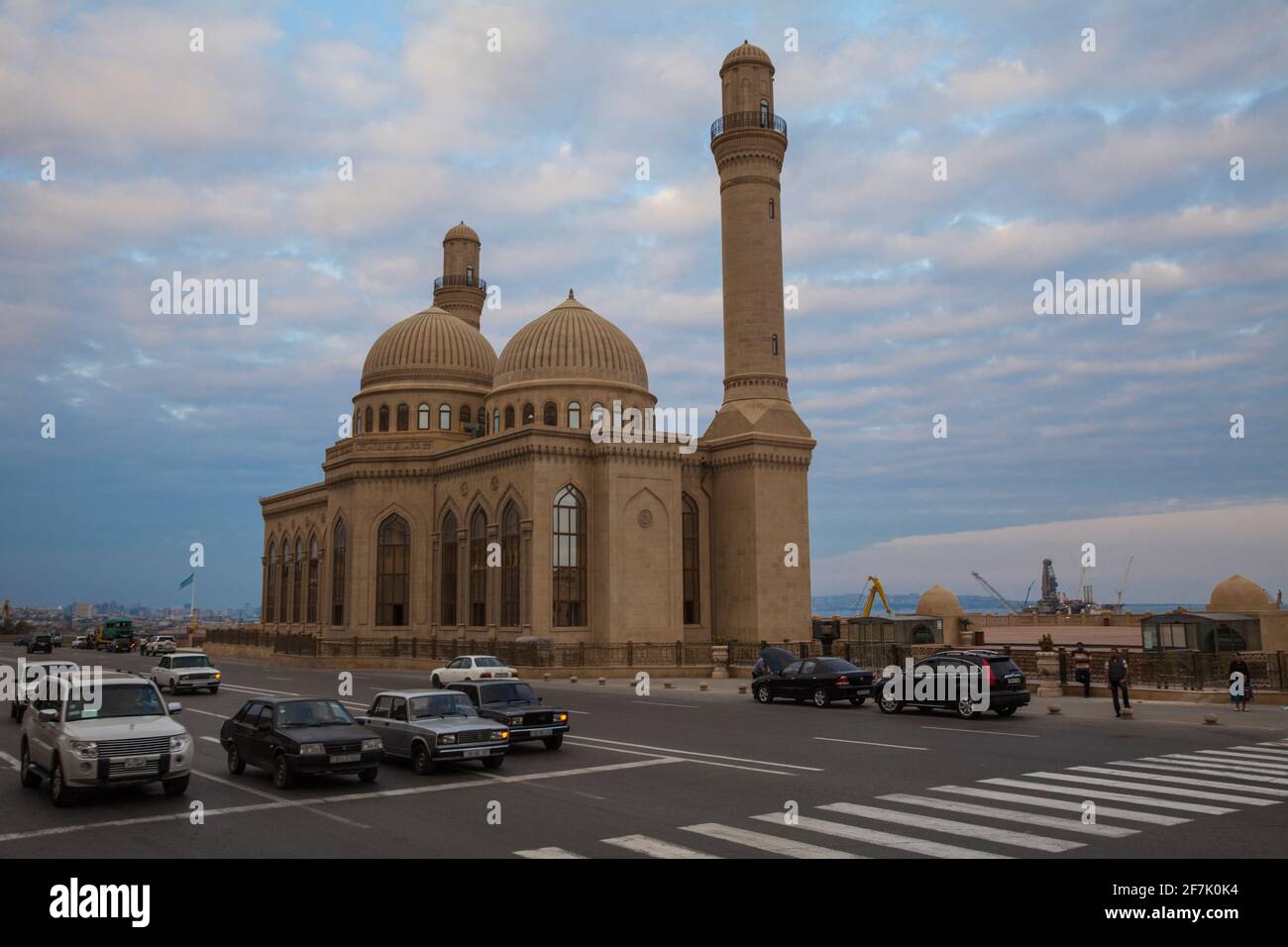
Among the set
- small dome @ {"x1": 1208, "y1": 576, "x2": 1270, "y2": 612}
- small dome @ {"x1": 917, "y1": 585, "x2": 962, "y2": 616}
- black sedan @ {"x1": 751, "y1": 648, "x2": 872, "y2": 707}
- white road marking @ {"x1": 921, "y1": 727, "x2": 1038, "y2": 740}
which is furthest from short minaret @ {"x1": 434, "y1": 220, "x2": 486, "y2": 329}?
white road marking @ {"x1": 921, "y1": 727, "x2": 1038, "y2": 740}

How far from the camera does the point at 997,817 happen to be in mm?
11555

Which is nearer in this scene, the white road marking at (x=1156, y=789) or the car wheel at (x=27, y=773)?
the white road marking at (x=1156, y=789)

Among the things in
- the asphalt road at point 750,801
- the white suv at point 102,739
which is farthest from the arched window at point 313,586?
the white suv at point 102,739

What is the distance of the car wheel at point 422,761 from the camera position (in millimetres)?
15273

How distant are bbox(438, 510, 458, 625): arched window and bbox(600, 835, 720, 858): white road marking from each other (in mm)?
39390

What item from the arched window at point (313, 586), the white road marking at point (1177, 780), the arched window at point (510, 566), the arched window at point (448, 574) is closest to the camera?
the white road marking at point (1177, 780)

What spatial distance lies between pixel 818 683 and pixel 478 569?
924 inches

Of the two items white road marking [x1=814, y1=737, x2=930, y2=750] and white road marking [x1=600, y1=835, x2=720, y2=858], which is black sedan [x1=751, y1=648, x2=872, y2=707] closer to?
white road marking [x1=814, y1=737, x2=930, y2=750]

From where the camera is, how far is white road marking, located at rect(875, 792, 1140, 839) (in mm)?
10773

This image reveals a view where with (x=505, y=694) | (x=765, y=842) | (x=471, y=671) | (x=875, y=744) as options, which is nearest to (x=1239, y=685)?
(x=875, y=744)

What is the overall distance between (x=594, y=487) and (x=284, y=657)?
805 inches

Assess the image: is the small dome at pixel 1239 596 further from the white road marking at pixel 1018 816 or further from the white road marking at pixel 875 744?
the white road marking at pixel 1018 816

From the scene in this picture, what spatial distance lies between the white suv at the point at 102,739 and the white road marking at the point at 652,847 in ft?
21.1
